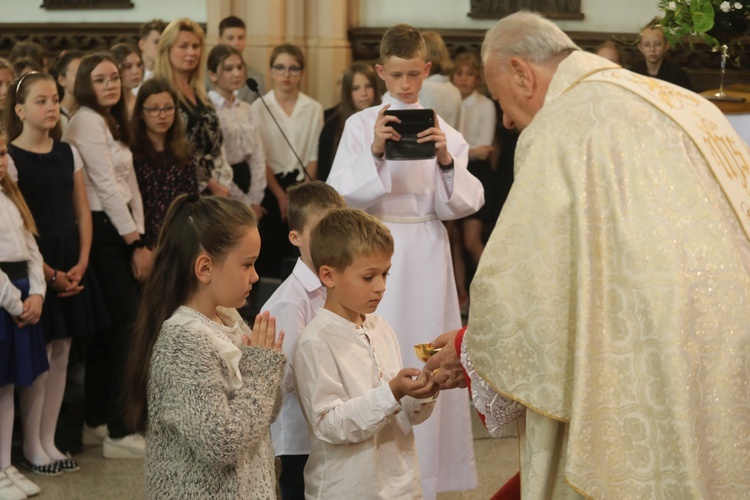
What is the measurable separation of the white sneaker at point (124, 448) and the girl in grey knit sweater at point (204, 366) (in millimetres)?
2305

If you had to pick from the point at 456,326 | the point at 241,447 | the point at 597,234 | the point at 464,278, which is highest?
the point at 597,234

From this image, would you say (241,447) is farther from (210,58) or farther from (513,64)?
(210,58)

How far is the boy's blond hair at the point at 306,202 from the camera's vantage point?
3.52 meters

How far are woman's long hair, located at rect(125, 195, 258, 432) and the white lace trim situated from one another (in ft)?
2.24

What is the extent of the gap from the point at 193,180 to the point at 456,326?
1.69m

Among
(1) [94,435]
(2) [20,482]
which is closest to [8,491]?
(2) [20,482]

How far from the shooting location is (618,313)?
96.7 inches

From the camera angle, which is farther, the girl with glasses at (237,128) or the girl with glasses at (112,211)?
the girl with glasses at (237,128)

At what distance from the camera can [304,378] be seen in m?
3.01

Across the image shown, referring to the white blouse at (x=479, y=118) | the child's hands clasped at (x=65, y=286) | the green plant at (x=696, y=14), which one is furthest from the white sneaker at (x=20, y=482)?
the white blouse at (x=479, y=118)

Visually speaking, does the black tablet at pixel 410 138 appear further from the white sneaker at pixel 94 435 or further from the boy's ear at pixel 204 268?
the white sneaker at pixel 94 435

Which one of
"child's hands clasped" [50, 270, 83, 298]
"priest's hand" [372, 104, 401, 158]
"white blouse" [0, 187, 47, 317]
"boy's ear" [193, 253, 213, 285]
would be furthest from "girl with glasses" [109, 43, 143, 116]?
"boy's ear" [193, 253, 213, 285]

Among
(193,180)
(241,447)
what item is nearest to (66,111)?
(193,180)

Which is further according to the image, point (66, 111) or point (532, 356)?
point (66, 111)
